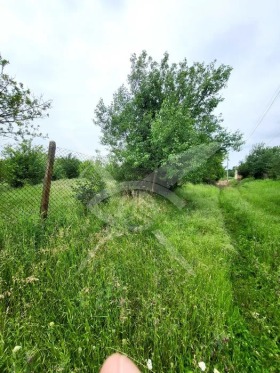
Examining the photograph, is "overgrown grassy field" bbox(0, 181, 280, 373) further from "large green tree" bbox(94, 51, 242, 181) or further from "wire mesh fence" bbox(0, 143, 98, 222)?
"large green tree" bbox(94, 51, 242, 181)

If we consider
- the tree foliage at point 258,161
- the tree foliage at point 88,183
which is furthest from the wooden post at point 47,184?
the tree foliage at point 258,161

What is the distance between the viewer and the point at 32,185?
582cm

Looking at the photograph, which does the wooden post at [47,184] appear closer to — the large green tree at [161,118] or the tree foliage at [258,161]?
the large green tree at [161,118]

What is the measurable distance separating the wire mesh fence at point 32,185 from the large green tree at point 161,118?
10.6 ft

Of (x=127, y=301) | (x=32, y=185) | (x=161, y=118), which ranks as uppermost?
(x=161, y=118)

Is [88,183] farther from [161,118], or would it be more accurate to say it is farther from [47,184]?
[161,118]

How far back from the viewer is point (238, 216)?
26.1 feet

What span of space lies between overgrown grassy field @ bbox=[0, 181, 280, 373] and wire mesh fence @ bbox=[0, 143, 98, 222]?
0.60 ft

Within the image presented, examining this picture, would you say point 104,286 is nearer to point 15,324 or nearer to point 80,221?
point 15,324

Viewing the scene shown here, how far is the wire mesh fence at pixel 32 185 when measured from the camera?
4309 mm

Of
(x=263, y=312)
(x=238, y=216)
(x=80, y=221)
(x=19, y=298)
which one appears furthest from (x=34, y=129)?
(x=238, y=216)

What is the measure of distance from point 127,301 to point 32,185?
4794 mm

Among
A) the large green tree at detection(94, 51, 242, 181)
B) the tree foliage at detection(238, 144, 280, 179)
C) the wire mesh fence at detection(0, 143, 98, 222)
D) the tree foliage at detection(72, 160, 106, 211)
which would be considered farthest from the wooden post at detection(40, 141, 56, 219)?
the tree foliage at detection(238, 144, 280, 179)

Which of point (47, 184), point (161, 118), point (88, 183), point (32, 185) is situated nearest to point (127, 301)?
point (47, 184)
